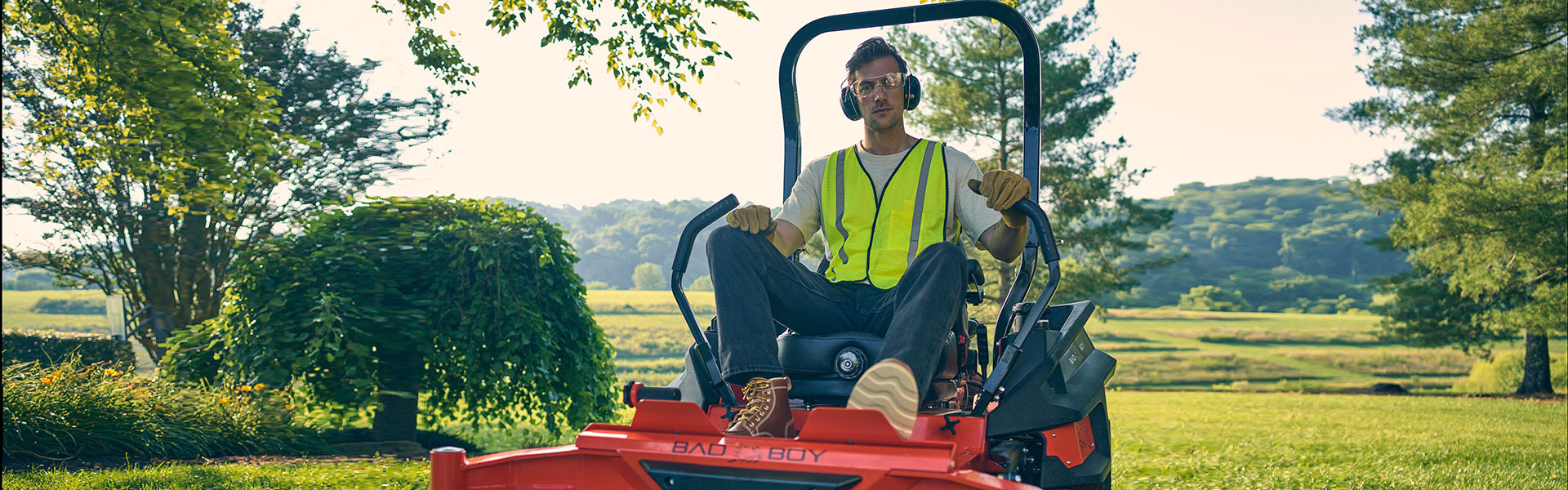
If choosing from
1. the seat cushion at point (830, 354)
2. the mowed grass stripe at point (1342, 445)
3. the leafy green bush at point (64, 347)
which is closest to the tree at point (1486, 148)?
the mowed grass stripe at point (1342, 445)

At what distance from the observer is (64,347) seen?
36.7 feet

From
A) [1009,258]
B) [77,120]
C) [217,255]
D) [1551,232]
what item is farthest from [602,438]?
[1551,232]

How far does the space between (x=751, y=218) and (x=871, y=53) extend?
78cm

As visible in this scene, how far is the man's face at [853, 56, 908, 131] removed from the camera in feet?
10.5

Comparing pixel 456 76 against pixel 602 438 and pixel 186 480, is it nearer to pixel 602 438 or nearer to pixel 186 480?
pixel 186 480

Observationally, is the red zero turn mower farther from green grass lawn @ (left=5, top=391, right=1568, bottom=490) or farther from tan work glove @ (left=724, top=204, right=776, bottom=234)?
green grass lawn @ (left=5, top=391, right=1568, bottom=490)

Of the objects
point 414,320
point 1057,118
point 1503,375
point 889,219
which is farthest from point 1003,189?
point 1503,375

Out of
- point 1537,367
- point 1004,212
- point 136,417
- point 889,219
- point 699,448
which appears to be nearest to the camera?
point 699,448

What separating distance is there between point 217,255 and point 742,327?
10947 mm

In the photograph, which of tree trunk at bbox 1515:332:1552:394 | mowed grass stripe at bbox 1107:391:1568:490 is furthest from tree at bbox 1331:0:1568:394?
mowed grass stripe at bbox 1107:391:1568:490

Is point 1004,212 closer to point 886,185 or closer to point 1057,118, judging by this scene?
point 886,185

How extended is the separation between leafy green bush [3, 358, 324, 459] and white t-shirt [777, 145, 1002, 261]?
196 inches

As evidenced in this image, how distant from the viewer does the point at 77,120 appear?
802 centimetres

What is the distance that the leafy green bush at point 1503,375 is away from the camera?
2295 cm
